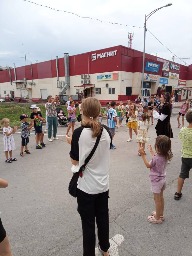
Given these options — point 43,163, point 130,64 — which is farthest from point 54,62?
point 43,163

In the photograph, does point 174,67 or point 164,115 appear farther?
point 174,67

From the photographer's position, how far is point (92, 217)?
2.49m

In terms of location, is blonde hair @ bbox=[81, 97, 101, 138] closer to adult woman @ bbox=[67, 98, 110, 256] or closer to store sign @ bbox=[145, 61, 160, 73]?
adult woman @ bbox=[67, 98, 110, 256]

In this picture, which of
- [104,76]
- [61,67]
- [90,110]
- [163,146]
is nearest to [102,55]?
[104,76]

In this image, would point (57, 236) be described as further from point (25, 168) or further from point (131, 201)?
point (25, 168)

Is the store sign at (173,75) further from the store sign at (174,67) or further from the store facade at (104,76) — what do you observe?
the store sign at (174,67)

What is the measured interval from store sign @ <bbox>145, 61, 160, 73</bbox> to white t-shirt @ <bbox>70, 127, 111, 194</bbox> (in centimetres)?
2812

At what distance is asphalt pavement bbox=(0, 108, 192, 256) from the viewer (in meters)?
2.90

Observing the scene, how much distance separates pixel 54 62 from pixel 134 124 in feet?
96.1

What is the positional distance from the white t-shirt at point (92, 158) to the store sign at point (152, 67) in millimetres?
28119

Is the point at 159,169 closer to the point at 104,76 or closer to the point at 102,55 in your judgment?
the point at 104,76

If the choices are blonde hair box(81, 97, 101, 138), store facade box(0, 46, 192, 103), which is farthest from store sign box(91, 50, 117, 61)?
blonde hair box(81, 97, 101, 138)

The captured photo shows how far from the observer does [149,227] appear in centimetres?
329

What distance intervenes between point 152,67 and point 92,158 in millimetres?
29849
